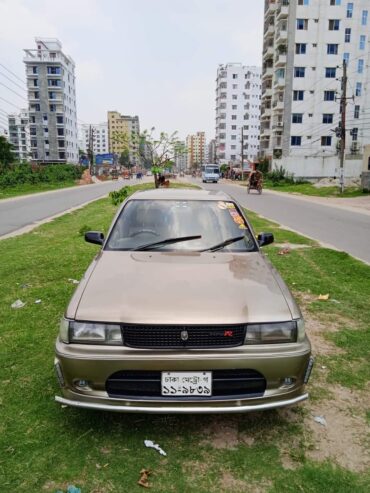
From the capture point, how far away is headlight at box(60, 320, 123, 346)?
99.8 inches

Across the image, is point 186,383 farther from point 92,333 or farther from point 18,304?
point 18,304

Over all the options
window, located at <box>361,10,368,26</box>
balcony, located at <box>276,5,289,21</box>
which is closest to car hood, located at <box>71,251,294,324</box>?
balcony, located at <box>276,5,289,21</box>

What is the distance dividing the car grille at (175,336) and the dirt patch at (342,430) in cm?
97

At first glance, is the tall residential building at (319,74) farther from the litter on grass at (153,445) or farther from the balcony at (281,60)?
the litter on grass at (153,445)

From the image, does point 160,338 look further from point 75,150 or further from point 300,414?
point 75,150

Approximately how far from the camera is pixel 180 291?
2807 mm

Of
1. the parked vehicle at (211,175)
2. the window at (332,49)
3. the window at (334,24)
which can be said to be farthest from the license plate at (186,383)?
the window at (334,24)

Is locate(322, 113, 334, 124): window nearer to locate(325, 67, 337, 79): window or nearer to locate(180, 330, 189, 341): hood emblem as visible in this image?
locate(325, 67, 337, 79): window

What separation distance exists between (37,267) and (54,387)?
432 cm

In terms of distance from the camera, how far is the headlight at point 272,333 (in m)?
2.57

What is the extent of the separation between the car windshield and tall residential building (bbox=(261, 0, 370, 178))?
165 feet

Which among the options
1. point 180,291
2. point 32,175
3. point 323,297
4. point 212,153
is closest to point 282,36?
point 32,175

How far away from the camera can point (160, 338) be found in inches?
98.8

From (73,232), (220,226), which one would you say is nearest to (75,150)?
(73,232)
